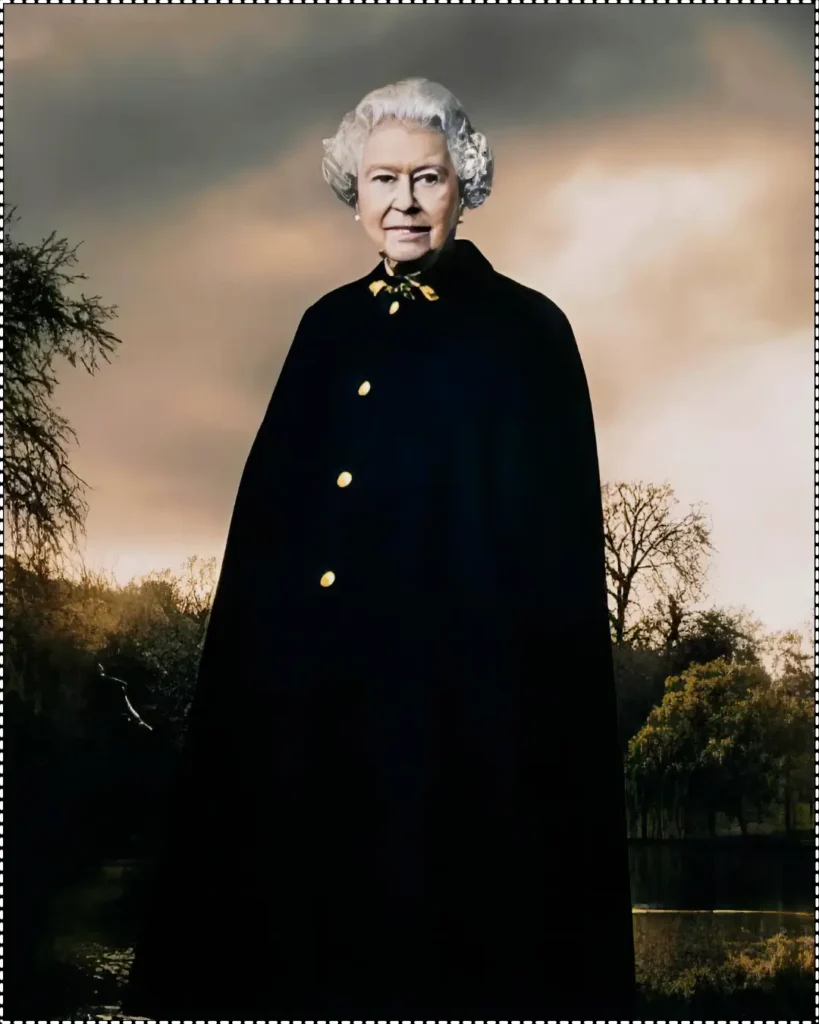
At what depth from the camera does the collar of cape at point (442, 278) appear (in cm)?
322

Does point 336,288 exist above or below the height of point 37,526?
above

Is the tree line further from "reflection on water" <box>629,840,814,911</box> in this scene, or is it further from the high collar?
the high collar

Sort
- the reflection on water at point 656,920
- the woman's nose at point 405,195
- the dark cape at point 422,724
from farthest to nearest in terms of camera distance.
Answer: the reflection on water at point 656,920 < the woman's nose at point 405,195 < the dark cape at point 422,724

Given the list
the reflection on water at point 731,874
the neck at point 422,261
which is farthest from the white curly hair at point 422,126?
the reflection on water at point 731,874

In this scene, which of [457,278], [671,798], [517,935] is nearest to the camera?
[517,935]

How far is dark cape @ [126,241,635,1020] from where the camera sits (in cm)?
296

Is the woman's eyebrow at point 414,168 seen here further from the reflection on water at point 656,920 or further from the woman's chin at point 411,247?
the reflection on water at point 656,920

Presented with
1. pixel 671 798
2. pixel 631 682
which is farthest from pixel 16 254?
pixel 671 798

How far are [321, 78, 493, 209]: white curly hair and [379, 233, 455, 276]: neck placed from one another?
0.47 feet

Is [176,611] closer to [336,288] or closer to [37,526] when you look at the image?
[37,526]

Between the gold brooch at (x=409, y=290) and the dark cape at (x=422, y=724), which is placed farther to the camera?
the gold brooch at (x=409, y=290)

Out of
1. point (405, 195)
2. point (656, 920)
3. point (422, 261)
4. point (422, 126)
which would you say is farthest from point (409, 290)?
point (656, 920)

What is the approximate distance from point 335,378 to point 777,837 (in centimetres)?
171

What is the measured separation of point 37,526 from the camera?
11.8 feet
